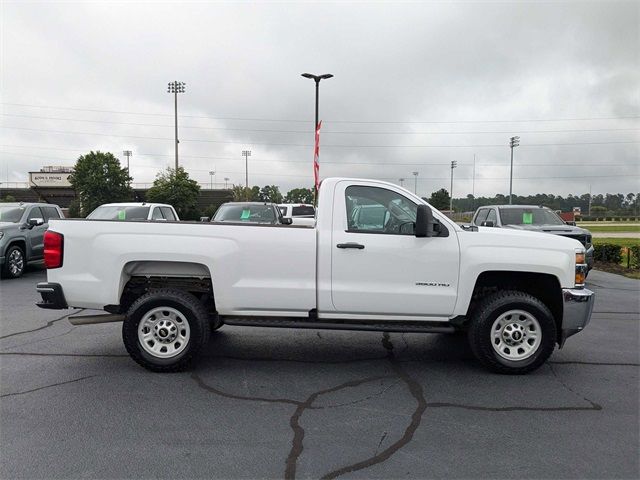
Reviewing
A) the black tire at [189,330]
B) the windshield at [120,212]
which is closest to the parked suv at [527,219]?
the black tire at [189,330]

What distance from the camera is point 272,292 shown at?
4836mm

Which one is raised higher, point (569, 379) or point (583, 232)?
point (583, 232)

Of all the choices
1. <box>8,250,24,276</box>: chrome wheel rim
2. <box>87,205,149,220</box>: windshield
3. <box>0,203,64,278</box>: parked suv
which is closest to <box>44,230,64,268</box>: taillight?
<box>87,205,149,220</box>: windshield

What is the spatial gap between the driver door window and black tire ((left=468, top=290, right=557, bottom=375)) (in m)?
1.19

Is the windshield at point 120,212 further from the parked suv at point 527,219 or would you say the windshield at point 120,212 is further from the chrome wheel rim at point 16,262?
the parked suv at point 527,219

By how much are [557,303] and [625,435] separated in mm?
1788

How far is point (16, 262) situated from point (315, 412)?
36.8 ft

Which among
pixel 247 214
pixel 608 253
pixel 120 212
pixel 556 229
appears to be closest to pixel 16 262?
pixel 120 212

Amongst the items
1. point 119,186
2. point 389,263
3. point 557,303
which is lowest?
point 557,303

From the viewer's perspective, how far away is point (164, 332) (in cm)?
488

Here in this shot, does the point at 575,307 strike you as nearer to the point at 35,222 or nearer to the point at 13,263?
the point at 13,263

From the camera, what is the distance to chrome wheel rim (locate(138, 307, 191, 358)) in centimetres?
486

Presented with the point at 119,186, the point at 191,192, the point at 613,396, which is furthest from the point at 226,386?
the point at 119,186

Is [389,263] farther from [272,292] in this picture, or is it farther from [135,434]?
[135,434]
